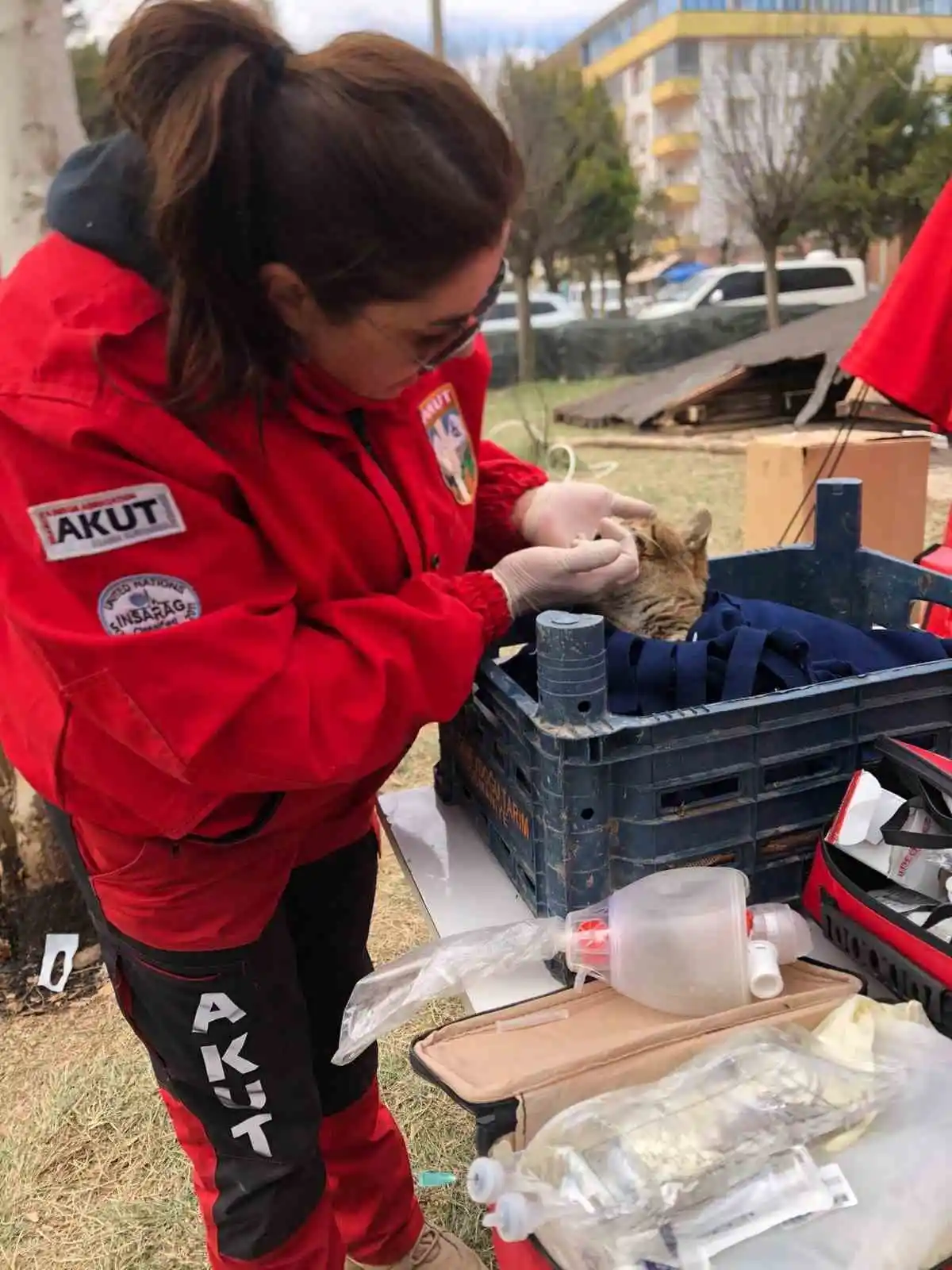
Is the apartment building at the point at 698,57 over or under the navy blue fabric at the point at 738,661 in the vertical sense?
over

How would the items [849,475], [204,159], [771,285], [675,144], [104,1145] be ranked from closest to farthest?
[204,159] → [104,1145] → [849,475] → [771,285] → [675,144]

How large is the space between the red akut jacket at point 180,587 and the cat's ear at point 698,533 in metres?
0.59

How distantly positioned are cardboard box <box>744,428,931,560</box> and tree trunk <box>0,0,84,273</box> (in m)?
2.53

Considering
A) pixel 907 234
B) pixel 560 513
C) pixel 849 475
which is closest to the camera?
pixel 560 513

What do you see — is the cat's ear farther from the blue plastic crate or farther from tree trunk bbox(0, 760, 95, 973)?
tree trunk bbox(0, 760, 95, 973)

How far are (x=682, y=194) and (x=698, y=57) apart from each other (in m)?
1.94

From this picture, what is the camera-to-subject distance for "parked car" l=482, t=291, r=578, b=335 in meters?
13.3

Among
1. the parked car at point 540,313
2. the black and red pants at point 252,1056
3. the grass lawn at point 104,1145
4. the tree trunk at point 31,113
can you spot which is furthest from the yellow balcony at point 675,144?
the black and red pants at point 252,1056

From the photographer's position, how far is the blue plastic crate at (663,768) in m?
0.94

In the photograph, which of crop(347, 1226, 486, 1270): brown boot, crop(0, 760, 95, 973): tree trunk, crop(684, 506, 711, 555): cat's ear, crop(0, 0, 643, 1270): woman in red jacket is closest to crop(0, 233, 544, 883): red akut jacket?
crop(0, 0, 643, 1270): woman in red jacket

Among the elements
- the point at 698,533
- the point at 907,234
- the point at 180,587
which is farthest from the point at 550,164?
the point at 180,587

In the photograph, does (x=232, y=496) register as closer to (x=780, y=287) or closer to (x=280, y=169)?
(x=280, y=169)

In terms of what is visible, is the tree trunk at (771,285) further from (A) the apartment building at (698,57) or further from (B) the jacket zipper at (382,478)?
(B) the jacket zipper at (382,478)

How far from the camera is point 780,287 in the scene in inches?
540
